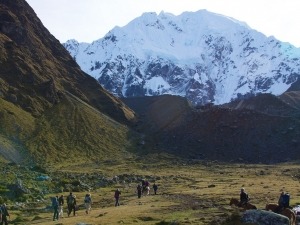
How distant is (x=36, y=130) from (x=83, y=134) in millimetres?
17126

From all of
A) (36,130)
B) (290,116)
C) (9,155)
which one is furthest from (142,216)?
(290,116)

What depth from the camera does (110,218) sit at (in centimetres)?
4456

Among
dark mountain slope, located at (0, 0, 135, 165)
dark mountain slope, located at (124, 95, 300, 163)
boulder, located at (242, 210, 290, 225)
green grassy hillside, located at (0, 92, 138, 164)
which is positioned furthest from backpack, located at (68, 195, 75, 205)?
dark mountain slope, located at (124, 95, 300, 163)

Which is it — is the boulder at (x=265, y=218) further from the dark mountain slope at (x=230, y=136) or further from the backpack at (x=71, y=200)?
the dark mountain slope at (x=230, y=136)

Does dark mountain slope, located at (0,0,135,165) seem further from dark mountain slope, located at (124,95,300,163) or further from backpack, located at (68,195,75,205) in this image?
backpack, located at (68,195,75,205)

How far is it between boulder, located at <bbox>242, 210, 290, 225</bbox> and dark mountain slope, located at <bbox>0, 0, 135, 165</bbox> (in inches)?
3892

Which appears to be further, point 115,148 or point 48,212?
point 115,148

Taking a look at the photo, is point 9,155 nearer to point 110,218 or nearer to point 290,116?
point 110,218

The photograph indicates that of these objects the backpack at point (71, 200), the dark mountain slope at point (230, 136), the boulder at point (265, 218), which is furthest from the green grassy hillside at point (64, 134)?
the boulder at point (265, 218)

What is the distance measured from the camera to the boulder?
106 ft

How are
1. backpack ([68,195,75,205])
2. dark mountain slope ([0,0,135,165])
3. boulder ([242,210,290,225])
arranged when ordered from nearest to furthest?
boulder ([242,210,290,225]) → backpack ([68,195,75,205]) → dark mountain slope ([0,0,135,165])

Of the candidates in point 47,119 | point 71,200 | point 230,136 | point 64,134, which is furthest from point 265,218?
point 230,136

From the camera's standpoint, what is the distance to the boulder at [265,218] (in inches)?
1266

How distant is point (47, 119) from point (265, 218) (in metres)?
136
